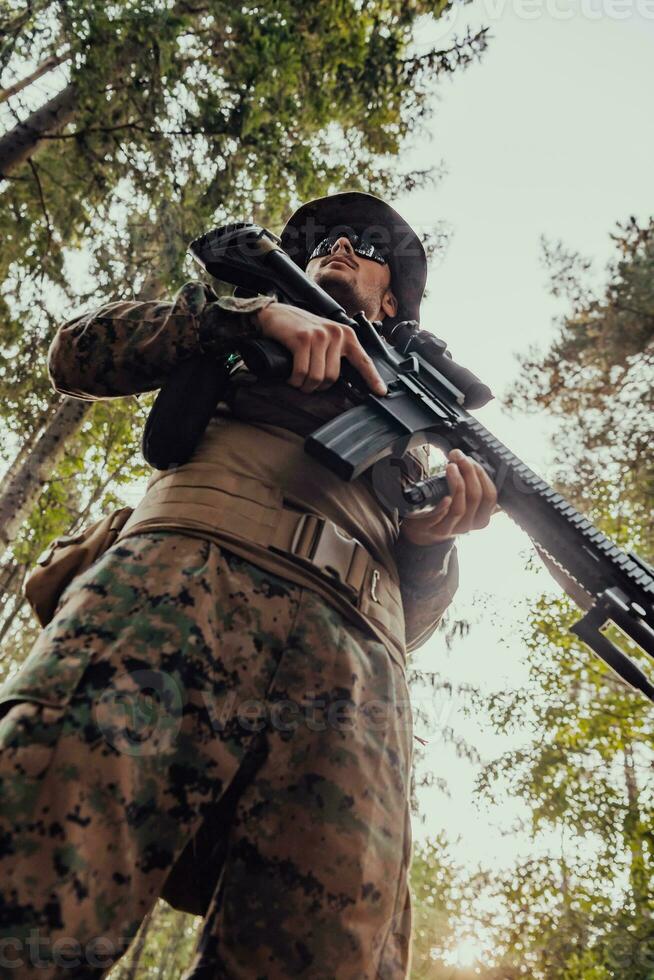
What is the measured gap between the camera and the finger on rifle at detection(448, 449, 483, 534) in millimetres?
2242

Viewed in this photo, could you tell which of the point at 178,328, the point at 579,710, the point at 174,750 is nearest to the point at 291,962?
the point at 174,750

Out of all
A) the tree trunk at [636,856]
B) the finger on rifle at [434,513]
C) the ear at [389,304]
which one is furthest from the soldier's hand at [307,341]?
the tree trunk at [636,856]

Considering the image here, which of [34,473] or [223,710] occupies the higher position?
[34,473]

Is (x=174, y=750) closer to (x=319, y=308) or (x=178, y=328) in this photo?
(x=178, y=328)

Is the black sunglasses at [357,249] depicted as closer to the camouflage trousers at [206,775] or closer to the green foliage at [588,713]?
the camouflage trousers at [206,775]

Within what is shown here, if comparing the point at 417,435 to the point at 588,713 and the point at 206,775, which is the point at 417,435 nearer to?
the point at 206,775

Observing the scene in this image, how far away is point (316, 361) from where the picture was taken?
192 cm

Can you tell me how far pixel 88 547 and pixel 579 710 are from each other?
10.3m

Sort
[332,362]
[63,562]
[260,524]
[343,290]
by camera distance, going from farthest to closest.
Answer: [343,290] < [332,362] < [63,562] < [260,524]

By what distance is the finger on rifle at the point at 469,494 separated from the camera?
7.36ft

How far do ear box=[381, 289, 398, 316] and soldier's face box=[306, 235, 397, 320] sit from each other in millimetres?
29

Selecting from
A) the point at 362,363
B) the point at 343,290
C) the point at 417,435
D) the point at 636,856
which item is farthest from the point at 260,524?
the point at 636,856

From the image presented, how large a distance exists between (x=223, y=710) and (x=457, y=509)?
1.12 meters

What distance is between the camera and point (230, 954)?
1.30 meters
